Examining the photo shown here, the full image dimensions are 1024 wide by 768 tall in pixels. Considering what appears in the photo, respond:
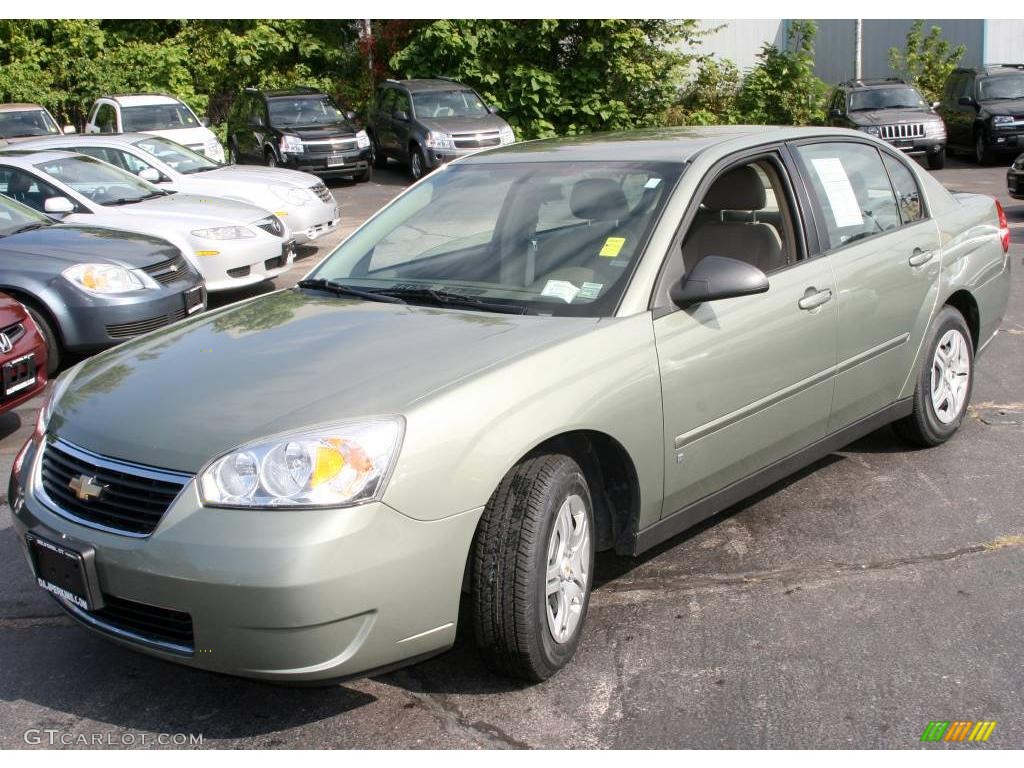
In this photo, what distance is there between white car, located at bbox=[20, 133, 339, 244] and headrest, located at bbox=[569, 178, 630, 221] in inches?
349

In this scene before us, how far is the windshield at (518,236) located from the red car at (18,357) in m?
2.44

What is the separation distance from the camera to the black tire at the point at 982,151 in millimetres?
20625

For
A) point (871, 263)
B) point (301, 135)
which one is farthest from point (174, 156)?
point (871, 263)

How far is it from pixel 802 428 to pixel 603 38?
62.6 feet

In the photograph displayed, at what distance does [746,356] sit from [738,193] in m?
0.97

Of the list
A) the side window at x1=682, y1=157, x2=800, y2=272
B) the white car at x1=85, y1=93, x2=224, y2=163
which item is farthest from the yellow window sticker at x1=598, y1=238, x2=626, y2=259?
the white car at x1=85, y1=93, x2=224, y2=163

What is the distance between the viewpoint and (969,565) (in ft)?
14.1

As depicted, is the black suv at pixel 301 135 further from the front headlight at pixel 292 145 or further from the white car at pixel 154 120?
the white car at pixel 154 120

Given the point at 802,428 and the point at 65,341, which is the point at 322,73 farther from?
the point at 802,428

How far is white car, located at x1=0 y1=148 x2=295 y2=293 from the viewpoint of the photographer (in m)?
10.2

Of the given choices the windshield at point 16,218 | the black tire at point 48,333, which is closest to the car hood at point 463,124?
the windshield at point 16,218
